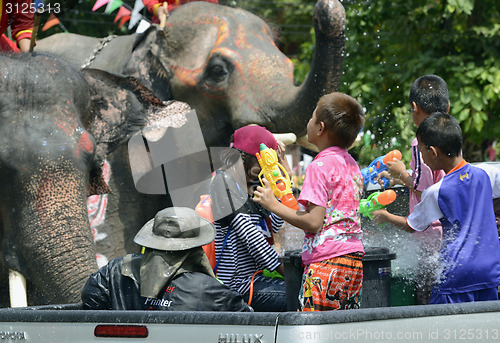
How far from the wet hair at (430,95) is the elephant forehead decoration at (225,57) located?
142 inches

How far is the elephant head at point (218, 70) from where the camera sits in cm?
780

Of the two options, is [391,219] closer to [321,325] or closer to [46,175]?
[321,325]

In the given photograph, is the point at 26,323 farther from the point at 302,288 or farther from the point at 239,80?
the point at 239,80

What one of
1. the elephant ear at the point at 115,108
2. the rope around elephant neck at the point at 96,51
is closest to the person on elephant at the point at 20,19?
the elephant ear at the point at 115,108

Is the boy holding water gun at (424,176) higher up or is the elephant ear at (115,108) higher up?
the boy holding water gun at (424,176)

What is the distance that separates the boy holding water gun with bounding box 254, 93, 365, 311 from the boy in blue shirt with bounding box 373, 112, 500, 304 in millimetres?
332

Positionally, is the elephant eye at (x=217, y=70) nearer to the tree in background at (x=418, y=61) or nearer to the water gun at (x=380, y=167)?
the tree in background at (x=418, y=61)

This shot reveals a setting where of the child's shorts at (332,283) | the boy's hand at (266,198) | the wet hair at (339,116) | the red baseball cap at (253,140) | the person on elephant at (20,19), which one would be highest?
the wet hair at (339,116)

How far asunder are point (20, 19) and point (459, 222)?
14.3 feet

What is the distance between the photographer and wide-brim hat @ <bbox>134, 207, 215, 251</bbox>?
343 cm

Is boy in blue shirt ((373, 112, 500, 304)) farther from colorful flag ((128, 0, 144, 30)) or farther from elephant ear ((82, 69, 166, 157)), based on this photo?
colorful flag ((128, 0, 144, 30))

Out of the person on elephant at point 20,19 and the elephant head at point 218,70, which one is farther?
the elephant head at point 218,70

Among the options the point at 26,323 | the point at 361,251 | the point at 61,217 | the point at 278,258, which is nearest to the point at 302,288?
the point at 361,251

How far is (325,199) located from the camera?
11.2 ft
